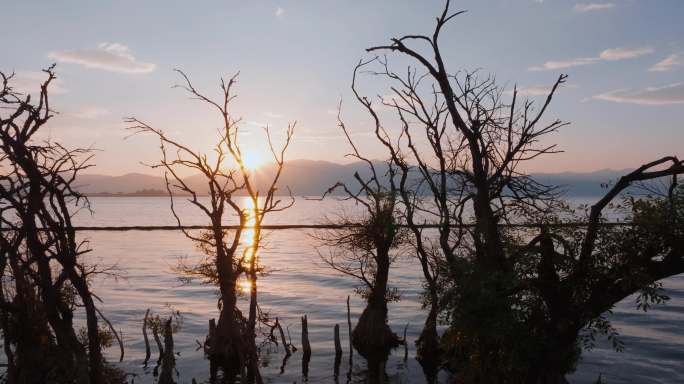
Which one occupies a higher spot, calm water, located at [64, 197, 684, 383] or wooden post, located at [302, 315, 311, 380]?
wooden post, located at [302, 315, 311, 380]

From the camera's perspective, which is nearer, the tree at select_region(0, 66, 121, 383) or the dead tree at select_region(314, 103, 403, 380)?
the tree at select_region(0, 66, 121, 383)

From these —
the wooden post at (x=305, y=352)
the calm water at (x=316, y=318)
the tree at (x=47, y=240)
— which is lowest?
the calm water at (x=316, y=318)

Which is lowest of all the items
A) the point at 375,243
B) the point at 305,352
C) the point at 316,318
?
the point at 316,318

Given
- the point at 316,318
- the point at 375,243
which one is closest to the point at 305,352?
the point at 375,243

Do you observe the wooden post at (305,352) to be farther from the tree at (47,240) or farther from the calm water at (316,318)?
the tree at (47,240)

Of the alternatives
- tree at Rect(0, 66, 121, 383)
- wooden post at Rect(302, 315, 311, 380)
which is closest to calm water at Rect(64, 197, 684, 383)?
wooden post at Rect(302, 315, 311, 380)

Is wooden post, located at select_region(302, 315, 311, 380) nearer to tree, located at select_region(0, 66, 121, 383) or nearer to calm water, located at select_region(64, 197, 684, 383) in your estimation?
calm water, located at select_region(64, 197, 684, 383)

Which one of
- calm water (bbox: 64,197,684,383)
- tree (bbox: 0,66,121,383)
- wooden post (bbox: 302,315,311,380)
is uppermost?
tree (bbox: 0,66,121,383)

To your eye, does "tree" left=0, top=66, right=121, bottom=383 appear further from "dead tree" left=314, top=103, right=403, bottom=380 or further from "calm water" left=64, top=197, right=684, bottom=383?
"dead tree" left=314, top=103, right=403, bottom=380

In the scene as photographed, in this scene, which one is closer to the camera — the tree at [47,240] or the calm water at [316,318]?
the tree at [47,240]

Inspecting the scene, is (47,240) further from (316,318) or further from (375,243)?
(316,318)

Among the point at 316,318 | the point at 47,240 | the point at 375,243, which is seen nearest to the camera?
the point at 47,240

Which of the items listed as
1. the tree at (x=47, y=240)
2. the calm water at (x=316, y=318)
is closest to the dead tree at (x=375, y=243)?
the calm water at (x=316, y=318)

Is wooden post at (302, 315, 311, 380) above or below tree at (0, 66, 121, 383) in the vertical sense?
below
